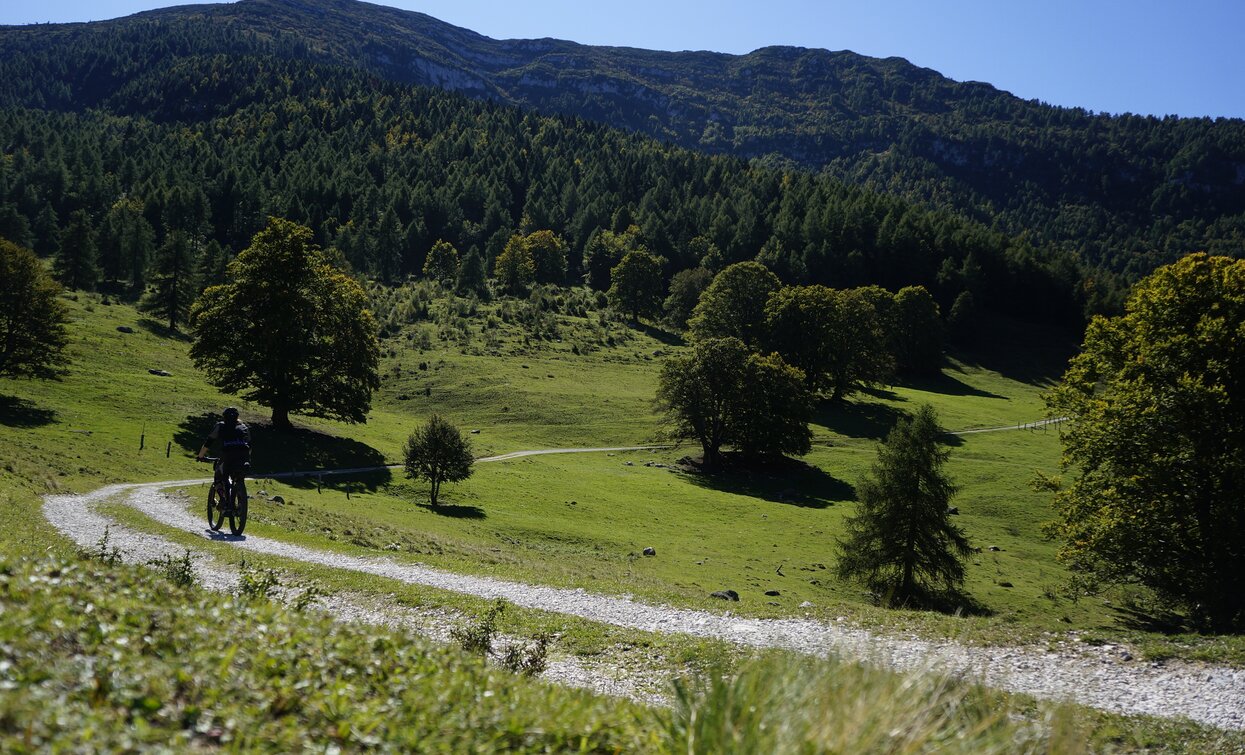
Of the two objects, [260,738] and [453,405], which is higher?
[260,738]

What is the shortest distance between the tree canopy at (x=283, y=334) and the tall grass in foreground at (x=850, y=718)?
184ft

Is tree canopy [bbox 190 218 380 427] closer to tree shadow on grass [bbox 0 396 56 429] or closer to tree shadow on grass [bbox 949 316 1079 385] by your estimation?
tree shadow on grass [bbox 0 396 56 429]

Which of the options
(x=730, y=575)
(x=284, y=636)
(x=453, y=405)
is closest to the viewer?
(x=284, y=636)

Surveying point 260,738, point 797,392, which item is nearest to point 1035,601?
point 797,392

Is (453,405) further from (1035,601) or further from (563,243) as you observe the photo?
(563,243)

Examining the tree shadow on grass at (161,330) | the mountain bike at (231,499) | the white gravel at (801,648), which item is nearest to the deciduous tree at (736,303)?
the tree shadow on grass at (161,330)

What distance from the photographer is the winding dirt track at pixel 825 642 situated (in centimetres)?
1273

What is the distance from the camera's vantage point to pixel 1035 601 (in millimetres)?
39125

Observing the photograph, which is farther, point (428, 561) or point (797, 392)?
point (797, 392)

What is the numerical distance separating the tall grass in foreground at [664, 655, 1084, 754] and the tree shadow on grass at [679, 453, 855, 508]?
5724 cm

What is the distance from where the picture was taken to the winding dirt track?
1273cm

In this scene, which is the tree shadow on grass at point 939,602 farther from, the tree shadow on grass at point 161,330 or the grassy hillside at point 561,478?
the tree shadow on grass at point 161,330

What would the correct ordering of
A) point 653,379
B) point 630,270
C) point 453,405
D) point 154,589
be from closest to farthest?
point 154,589 → point 453,405 → point 653,379 → point 630,270

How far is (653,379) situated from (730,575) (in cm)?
6881
